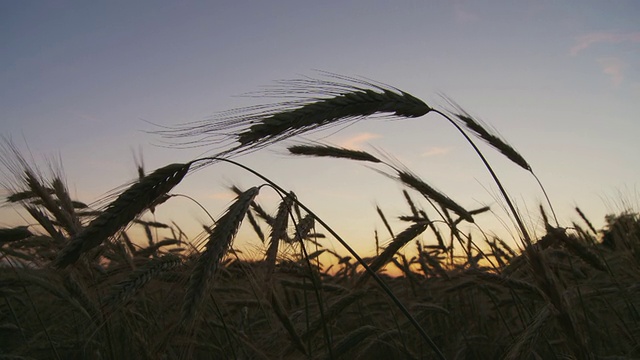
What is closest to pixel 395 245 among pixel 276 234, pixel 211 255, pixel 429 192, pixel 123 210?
pixel 429 192

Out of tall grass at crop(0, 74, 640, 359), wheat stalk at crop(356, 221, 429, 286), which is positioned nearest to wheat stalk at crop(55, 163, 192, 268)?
Answer: tall grass at crop(0, 74, 640, 359)

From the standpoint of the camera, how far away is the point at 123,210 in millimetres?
2012

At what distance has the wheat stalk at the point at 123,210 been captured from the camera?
76.0 inches

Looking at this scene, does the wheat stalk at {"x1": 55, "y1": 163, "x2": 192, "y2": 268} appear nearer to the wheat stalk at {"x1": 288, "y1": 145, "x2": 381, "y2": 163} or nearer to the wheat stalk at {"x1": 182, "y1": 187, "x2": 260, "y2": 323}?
the wheat stalk at {"x1": 182, "y1": 187, "x2": 260, "y2": 323}

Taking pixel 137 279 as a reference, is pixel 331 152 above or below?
above

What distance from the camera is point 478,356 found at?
4.16 meters

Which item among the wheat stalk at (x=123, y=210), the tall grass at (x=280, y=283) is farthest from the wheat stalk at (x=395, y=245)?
the wheat stalk at (x=123, y=210)

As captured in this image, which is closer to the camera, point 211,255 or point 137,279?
point 211,255

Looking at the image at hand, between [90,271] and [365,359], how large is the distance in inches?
97.1

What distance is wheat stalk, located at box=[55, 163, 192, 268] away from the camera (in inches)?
76.0

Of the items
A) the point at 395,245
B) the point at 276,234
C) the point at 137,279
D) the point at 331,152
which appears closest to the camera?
the point at 137,279

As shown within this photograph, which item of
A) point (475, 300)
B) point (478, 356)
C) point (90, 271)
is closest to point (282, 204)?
point (90, 271)

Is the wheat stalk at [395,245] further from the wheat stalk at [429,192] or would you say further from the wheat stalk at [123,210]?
the wheat stalk at [123,210]

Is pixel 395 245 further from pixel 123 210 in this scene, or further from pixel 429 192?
pixel 123 210
